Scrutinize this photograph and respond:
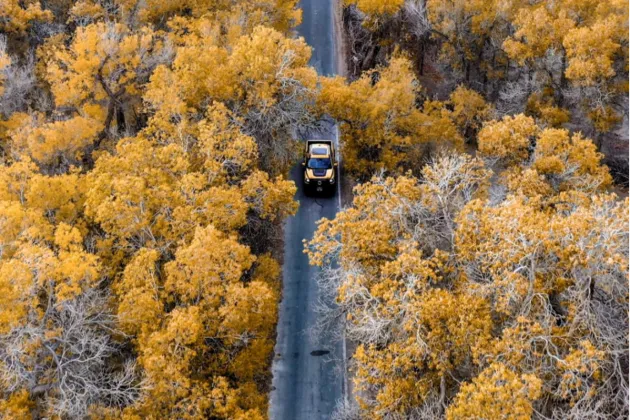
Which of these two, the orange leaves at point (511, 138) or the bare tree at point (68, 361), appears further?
the orange leaves at point (511, 138)

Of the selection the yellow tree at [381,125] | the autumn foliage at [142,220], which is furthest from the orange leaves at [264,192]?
the yellow tree at [381,125]

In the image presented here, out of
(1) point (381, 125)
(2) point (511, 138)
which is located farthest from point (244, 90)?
(2) point (511, 138)

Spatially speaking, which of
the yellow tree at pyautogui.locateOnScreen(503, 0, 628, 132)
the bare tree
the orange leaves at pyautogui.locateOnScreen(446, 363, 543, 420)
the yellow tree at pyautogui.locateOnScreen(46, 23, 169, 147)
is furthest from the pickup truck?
the orange leaves at pyautogui.locateOnScreen(446, 363, 543, 420)

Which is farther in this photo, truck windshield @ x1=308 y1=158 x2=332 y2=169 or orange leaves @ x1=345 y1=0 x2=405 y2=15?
orange leaves @ x1=345 y1=0 x2=405 y2=15

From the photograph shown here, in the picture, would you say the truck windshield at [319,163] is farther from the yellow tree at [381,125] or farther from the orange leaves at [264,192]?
the orange leaves at [264,192]

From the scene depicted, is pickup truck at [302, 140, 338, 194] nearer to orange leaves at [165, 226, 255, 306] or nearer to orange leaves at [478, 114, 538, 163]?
orange leaves at [478, 114, 538, 163]

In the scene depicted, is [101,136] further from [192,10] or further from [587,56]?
[587,56]
